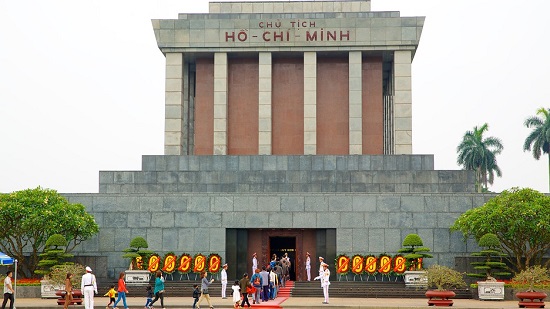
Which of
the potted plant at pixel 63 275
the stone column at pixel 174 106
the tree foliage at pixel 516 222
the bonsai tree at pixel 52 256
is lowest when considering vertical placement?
the potted plant at pixel 63 275

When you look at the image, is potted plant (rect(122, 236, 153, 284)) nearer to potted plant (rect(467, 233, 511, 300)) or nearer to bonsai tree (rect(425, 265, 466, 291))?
bonsai tree (rect(425, 265, 466, 291))

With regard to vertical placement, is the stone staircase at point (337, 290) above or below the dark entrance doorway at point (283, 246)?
below

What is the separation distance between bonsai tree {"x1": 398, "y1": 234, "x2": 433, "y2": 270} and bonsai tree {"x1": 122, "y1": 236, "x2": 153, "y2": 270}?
1279 centimetres

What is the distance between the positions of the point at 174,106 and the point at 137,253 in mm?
12625

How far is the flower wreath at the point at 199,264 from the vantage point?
43.3m

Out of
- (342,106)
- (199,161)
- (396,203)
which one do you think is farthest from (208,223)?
(342,106)

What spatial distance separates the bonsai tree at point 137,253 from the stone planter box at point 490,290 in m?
16.4

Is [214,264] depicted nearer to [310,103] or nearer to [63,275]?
[63,275]

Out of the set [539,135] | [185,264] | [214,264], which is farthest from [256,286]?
[539,135]

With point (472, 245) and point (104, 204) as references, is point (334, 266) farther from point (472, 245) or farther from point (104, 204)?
point (104, 204)

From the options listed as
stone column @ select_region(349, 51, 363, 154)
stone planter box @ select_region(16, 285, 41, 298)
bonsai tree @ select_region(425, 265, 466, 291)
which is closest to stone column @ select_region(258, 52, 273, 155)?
stone column @ select_region(349, 51, 363, 154)

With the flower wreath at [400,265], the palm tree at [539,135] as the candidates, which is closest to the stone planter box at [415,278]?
the flower wreath at [400,265]

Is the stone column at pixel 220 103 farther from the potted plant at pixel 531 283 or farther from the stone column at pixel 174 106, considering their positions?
the potted plant at pixel 531 283

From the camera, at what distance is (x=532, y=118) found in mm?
91062
